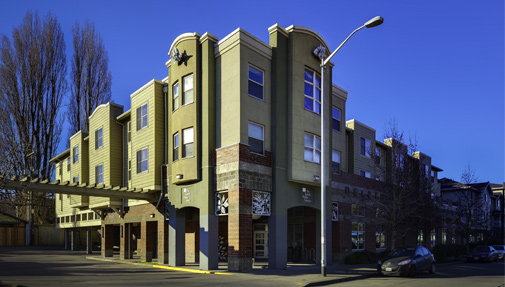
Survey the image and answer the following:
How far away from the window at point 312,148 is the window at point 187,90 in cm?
626

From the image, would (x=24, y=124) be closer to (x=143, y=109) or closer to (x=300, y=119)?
(x=143, y=109)

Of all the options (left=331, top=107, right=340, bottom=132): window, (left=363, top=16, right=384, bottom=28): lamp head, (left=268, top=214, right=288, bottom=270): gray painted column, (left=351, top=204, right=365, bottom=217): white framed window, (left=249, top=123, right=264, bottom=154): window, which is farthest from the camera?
(left=351, top=204, right=365, bottom=217): white framed window

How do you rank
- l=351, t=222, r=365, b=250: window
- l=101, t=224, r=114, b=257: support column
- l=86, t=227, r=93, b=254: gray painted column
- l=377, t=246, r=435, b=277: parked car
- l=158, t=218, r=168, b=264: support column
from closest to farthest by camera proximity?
l=377, t=246, r=435, b=277: parked car, l=158, t=218, r=168, b=264: support column, l=351, t=222, r=365, b=250: window, l=101, t=224, r=114, b=257: support column, l=86, t=227, r=93, b=254: gray painted column

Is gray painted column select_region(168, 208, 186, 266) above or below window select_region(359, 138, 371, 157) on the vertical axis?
below

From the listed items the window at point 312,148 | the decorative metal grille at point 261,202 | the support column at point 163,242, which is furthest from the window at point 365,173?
the support column at point 163,242

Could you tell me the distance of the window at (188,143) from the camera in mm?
22219

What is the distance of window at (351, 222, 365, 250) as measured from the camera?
2994 cm

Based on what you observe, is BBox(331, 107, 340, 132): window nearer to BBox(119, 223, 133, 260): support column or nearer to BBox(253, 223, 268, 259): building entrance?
BBox(253, 223, 268, 259): building entrance

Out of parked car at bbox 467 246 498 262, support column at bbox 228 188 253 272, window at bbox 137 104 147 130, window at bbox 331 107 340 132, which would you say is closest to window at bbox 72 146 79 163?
window at bbox 137 104 147 130

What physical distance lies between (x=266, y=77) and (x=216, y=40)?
314 cm

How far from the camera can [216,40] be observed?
22.3 meters

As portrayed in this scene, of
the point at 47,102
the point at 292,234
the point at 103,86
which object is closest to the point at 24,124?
the point at 47,102

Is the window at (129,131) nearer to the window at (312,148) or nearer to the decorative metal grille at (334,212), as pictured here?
the window at (312,148)

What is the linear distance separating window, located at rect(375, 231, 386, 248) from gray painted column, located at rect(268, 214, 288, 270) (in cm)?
1469
